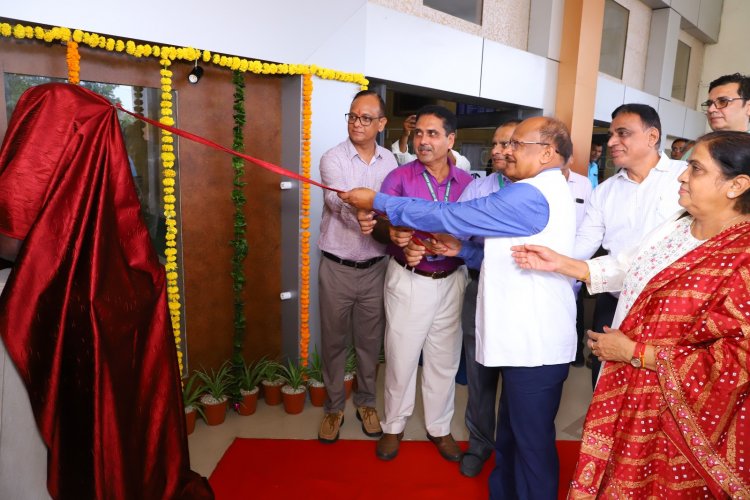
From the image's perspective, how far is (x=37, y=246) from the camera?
1521mm

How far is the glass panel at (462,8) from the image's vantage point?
165 inches

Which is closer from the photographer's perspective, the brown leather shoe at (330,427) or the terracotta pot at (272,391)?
the brown leather shoe at (330,427)

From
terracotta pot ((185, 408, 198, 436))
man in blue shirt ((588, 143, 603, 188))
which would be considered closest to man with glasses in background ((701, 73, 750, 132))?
terracotta pot ((185, 408, 198, 436))

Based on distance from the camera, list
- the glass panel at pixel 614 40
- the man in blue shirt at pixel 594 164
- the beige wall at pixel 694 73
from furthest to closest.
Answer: the beige wall at pixel 694 73 < the glass panel at pixel 614 40 < the man in blue shirt at pixel 594 164

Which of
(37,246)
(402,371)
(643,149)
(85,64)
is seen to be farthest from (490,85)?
(37,246)

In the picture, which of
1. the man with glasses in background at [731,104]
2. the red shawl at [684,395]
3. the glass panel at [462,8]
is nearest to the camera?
the red shawl at [684,395]

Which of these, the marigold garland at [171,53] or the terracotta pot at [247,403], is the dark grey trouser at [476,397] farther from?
the marigold garland at [171,53]

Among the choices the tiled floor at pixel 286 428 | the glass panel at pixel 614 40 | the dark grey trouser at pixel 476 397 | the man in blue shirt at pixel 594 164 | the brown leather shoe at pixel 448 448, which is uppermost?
the glass panel at pixel 614 40

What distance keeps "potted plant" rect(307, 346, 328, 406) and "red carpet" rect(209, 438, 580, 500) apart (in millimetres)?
453

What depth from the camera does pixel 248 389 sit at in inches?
125

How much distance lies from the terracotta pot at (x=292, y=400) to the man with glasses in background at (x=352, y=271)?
289 mm

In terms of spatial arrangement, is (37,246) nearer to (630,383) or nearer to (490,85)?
(630,383)

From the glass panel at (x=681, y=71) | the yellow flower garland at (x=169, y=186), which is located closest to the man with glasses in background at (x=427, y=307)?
the yellow flower garland at (x=169, y=186)

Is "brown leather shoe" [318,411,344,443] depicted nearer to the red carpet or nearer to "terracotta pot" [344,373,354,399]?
the red carpet
